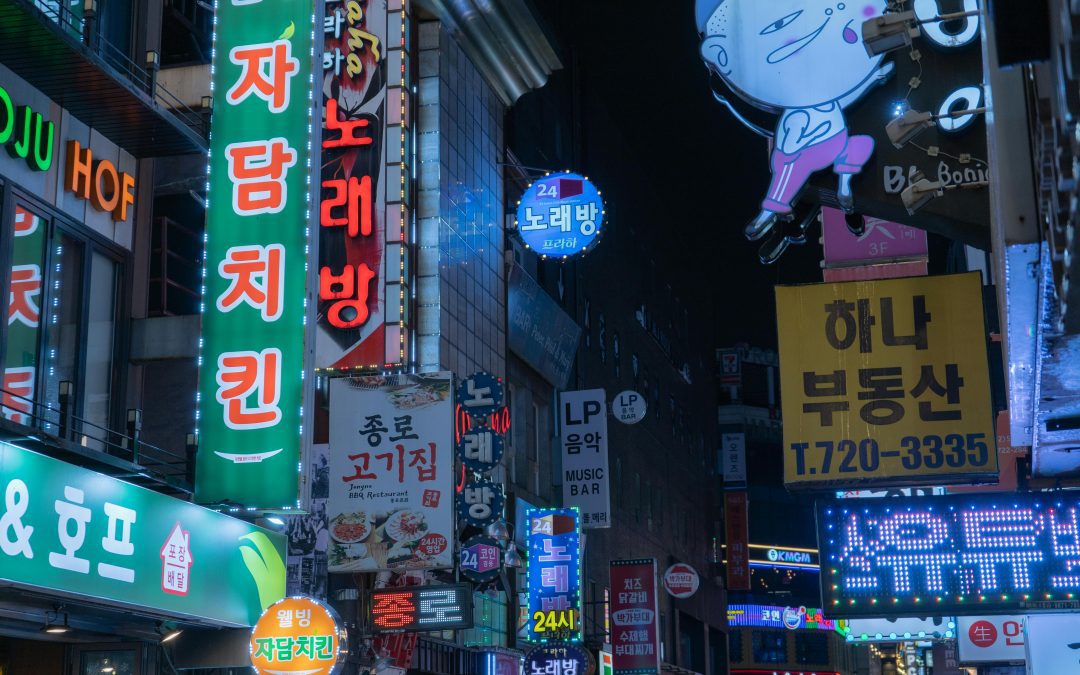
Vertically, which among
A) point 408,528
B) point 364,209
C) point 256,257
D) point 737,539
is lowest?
point 408,528

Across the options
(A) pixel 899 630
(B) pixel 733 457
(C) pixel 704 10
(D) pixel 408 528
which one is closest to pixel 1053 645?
(C) pixel 704 10

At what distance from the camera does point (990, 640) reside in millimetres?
22062

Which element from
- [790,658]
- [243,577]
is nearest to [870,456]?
[243,577]

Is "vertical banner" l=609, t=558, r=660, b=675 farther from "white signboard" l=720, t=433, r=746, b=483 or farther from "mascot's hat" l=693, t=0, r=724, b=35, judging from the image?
"white signboard" l=720, t=433, r=746, b=483

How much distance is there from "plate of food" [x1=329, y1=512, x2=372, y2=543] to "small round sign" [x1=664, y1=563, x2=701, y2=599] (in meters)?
26.3

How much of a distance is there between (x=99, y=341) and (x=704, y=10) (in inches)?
360

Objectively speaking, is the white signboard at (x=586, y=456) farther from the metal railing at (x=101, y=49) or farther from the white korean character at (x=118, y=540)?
the white korean character at (x=118, y=540)

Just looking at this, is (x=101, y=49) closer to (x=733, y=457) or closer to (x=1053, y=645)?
(x=1053, y=645)

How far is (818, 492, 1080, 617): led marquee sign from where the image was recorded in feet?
40.4

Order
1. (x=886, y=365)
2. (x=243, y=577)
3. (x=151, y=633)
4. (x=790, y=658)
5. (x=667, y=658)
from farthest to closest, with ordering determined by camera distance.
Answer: (x=790, y=658)
(x=667, y=658)
(x=243, y=577)
(x=151, y=633)
(x=886, y=365)

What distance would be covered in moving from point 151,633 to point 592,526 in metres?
21.3

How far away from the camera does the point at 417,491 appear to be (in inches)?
930

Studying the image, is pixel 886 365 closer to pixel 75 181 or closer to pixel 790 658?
pixel 75 181

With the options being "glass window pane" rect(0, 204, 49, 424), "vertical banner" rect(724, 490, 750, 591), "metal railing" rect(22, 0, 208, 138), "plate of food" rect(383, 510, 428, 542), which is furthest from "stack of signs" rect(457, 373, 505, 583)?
"vertical banner" rect(724, 490, 750, 591)
